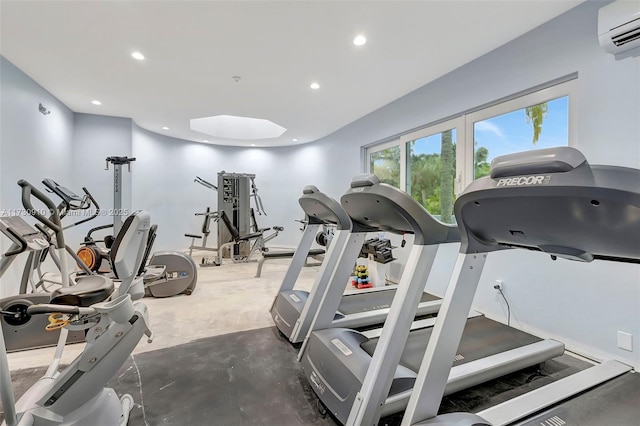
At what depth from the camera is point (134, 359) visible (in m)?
2.16

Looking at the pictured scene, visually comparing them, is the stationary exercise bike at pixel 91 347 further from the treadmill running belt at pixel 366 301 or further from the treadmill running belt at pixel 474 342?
the treadmill running belt at pixel 366 301

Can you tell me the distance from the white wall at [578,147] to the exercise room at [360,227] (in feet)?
0.05

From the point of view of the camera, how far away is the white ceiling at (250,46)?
7.66 feet

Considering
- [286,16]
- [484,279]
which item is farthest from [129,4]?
[484,279]

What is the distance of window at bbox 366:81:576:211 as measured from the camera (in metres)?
2.58

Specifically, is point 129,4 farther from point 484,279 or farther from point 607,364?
point 607,364

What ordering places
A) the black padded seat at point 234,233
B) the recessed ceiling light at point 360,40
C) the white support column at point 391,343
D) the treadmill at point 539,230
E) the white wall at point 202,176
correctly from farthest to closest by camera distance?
1. the white wall at point 202,176
2. the black padded seat at point 234,233
3. the recessed ceiling light at point 360,40
4. the white support column at point 391,343
5. the treadmill at point 539,230

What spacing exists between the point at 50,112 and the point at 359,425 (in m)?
5.52

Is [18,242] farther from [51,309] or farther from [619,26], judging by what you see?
[619,26]

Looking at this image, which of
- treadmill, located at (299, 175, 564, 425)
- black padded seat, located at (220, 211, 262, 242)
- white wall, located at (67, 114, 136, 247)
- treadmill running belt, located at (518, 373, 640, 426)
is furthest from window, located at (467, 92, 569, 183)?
white wall, located at (67, 114, 136, 247)

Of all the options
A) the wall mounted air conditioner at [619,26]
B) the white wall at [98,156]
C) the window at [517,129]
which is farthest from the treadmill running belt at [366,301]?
the white wall at [98,156]

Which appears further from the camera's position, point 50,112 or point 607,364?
point 50,112

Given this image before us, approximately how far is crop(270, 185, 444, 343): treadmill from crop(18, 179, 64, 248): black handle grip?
5.27 feet

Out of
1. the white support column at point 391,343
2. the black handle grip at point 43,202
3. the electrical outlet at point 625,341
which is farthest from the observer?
the electrical outlet at point 625,341
